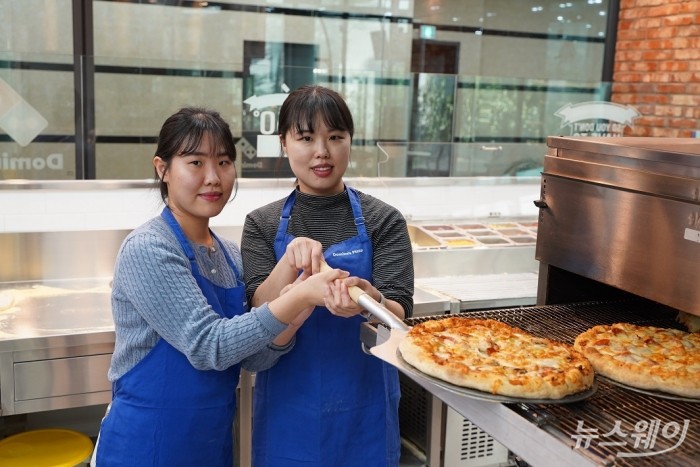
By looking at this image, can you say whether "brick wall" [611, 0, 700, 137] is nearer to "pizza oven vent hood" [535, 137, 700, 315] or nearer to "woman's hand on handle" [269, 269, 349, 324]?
"pizza oven vent hood" [535, 137, 700, 315]

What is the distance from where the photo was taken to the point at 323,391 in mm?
1825

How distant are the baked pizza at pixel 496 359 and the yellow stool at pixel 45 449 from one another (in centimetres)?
157

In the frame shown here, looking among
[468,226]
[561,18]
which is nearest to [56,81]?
[468,226]

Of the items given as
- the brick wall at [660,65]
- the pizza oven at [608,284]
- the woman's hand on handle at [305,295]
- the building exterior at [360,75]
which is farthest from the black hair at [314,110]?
the brick wall at [660,65]

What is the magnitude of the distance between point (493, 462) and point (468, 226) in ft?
4.22

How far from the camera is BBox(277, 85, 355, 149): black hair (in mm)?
1767

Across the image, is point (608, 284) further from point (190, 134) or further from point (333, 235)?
point (190, 134)

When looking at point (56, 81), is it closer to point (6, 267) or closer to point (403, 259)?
point (6, 267)

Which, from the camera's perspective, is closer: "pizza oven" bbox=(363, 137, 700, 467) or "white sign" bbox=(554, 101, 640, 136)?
"pizza oven" bbox=(363, 137, 700, 467)

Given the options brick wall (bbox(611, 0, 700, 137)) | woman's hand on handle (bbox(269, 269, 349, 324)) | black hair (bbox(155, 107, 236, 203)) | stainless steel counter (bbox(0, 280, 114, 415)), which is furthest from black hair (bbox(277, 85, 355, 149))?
brick wall (bbox(611, 0, 700, 137))

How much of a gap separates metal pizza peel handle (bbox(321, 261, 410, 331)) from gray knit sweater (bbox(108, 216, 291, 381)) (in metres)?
0.19

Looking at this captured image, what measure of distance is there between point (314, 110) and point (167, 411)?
77cm

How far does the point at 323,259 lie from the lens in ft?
5.52

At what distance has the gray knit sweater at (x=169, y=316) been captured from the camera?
1.54m
